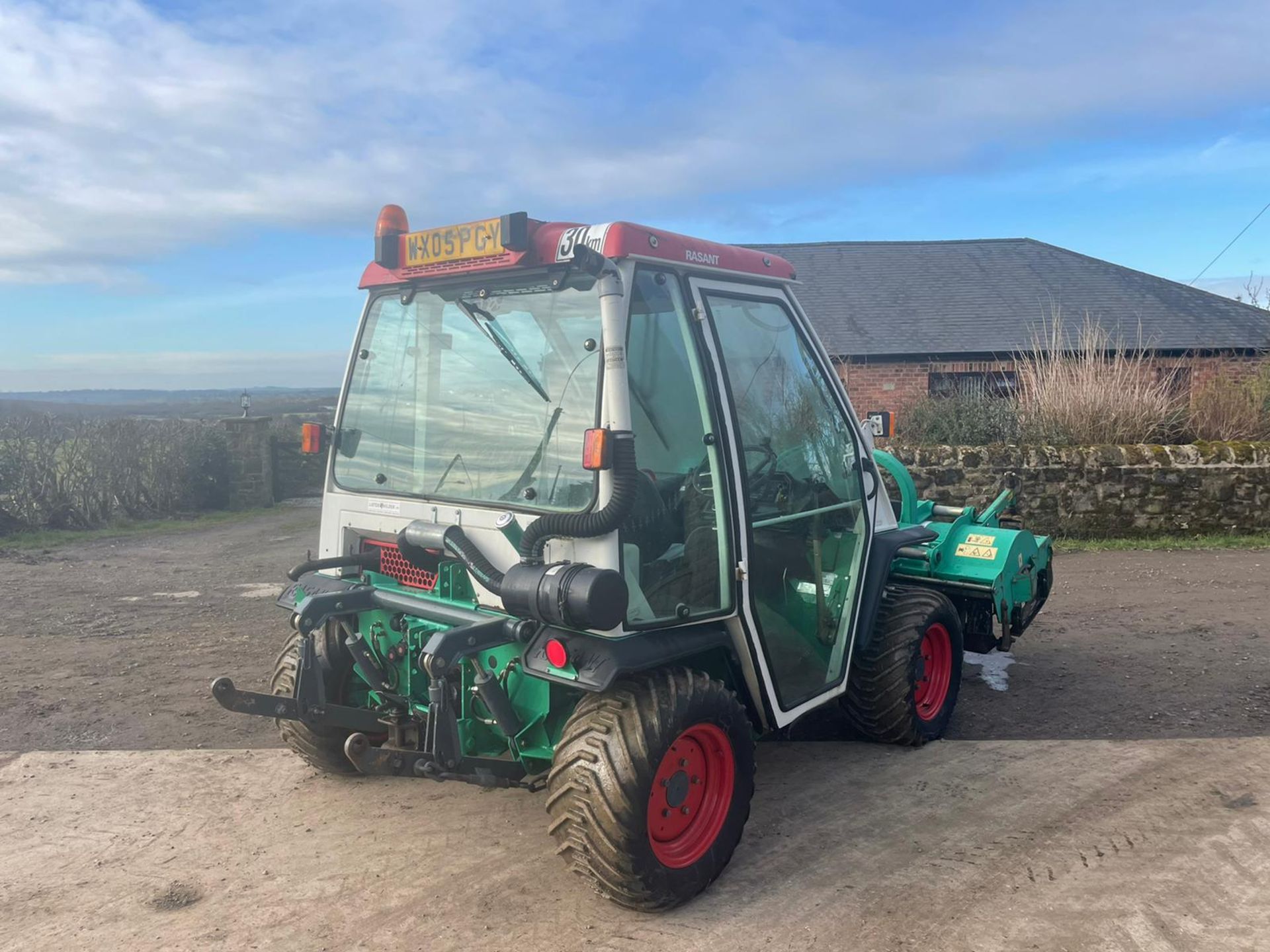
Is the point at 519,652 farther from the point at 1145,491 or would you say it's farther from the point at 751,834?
the point at 1145,491

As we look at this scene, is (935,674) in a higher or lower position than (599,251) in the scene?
lower

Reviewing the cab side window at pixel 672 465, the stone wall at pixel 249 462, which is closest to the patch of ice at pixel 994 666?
the cab side window at pixel 672 465

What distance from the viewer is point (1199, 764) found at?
4.62 meters

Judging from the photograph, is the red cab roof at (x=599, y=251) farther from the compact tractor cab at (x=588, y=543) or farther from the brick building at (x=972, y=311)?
the brick building at (x=972, y=311)

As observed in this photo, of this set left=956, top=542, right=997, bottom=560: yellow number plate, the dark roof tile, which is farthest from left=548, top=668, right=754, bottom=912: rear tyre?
the dark roof tile

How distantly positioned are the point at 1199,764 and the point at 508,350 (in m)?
3.75

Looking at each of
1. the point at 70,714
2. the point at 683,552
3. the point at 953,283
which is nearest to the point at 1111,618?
the point at 683,552

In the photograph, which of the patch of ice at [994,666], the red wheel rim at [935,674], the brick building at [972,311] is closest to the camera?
the red wheel rim at [935,674]

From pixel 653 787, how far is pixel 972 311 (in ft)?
59.8

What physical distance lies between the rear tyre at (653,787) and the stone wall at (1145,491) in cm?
791

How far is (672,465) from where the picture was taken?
3492mm

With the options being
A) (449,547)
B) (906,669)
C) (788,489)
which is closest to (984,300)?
(906,669)

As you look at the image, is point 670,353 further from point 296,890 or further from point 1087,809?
point 1087,809

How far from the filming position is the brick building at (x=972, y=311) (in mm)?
17969
